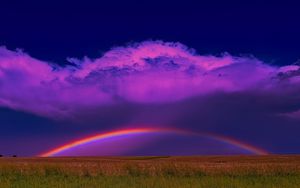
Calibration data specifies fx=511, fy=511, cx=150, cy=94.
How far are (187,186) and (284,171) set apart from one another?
1355 centimetres

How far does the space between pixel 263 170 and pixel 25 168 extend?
50.1ft

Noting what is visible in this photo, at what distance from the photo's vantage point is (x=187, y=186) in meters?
19.9

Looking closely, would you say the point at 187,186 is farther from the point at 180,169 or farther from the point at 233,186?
the point at 180,169

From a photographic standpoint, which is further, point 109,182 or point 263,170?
point 263,170

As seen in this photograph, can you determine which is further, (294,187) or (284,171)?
(284,171)

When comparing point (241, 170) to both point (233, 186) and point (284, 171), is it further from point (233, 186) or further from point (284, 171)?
point (233, 186)

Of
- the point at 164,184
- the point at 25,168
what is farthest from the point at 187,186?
the point at 25,168

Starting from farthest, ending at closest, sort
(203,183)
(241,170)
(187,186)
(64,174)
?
(241,170)
(64,174)
(203,183)
(187,186)

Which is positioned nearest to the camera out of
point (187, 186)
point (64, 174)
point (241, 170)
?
point (187, 186)

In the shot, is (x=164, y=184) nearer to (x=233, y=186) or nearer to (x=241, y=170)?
(x=233, y=186)

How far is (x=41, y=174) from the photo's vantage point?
3048 centimetres

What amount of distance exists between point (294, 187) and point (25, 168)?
19323mm

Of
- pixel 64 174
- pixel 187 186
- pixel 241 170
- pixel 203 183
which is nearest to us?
pixel 187 186

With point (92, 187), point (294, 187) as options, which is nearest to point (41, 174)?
point (92, 187)
